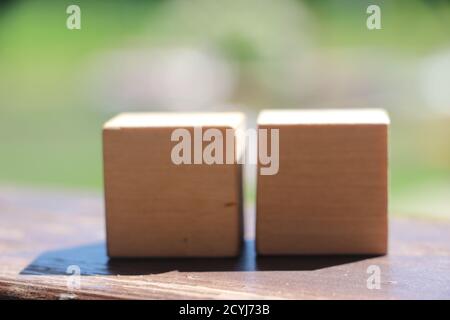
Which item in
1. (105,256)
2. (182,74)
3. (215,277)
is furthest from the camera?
(182,74)

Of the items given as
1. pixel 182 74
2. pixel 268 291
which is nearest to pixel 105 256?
pixel 268 291

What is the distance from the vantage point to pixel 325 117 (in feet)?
3.33

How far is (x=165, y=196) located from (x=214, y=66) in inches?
175

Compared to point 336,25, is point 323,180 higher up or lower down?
lower down

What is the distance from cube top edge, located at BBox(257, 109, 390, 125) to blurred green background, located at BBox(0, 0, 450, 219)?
11.7 feet

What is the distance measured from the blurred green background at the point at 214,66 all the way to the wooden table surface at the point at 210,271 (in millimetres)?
3430

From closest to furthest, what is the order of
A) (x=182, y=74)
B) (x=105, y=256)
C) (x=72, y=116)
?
1. (x=105, y=256)
2. (x=182, y=74)
3. (x=72, y=116)

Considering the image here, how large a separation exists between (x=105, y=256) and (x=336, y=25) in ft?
16.1

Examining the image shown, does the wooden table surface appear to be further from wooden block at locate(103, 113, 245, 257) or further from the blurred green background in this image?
the blurred green background

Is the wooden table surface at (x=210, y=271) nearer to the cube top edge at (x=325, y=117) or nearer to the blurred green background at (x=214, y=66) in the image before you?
the cube top edge at (x=325, y=117)

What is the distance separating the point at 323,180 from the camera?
98 centimetres

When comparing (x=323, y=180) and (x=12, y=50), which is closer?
(x=323, y=180)
